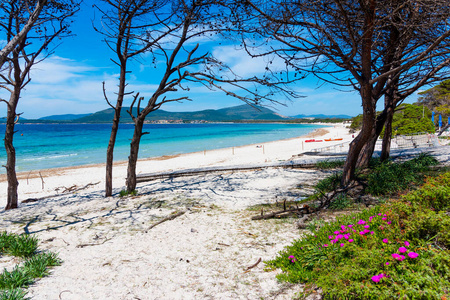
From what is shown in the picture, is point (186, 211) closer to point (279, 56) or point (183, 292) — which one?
point (183, 292)

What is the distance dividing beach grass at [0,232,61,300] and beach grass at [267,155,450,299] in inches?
111

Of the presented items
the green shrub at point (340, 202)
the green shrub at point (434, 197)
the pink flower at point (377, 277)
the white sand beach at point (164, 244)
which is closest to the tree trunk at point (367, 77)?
the green shrub at point (340, 202)

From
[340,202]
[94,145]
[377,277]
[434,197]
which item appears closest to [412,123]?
[340,202]

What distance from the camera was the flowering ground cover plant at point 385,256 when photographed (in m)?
2.01

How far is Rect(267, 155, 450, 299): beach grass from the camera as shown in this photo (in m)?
2.02

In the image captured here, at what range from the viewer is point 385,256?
2354 millimetres

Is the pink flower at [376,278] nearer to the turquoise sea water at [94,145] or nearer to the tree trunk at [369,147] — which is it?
the turquoise sea water at [94,145]

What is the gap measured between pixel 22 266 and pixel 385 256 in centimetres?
429

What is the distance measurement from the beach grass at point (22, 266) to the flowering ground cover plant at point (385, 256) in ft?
9.19

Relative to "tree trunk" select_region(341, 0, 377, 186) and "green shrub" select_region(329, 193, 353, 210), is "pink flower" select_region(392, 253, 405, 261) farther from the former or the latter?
"tree trunk" select_region(341, 0, 377, 186)

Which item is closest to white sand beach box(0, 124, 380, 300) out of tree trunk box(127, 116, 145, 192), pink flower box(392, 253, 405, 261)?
tree trunk box(127, 116, 145, 192)

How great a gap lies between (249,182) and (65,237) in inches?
212

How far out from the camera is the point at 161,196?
728 centimetres

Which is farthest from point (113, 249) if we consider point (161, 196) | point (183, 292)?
point (161, 196)
